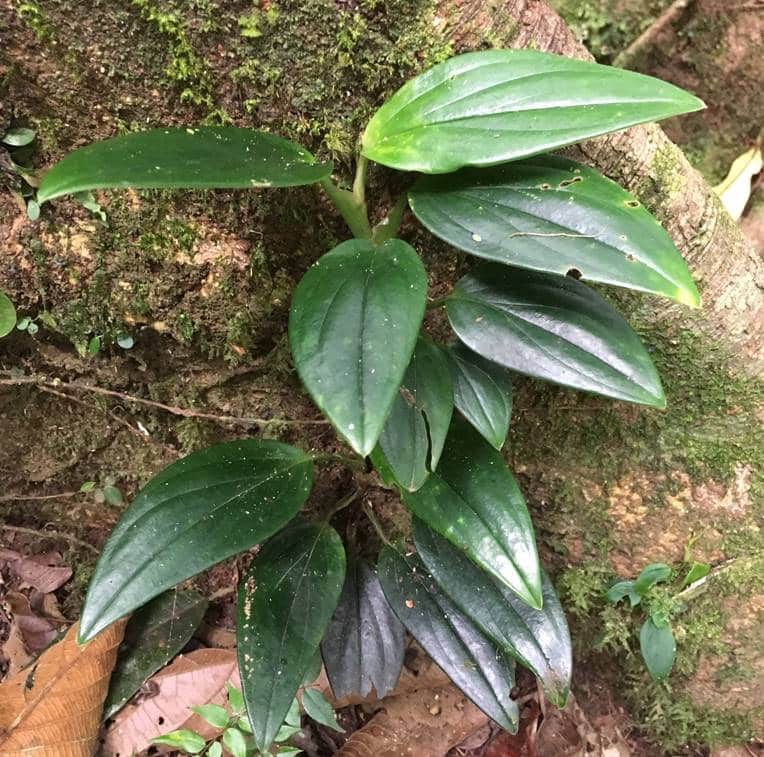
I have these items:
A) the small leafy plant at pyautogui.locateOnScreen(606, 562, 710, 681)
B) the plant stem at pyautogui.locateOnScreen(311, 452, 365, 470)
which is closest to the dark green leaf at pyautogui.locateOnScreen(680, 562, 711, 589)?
the small leafy plant at pyautogui.locateOnScreen(606, 562, 710, 681)

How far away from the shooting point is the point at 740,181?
1754 millimetres

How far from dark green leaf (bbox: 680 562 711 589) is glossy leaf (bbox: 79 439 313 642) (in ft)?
2.35

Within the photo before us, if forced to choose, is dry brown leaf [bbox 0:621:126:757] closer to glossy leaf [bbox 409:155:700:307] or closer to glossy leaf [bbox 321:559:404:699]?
glossy leaf [bbox 321:559:404:699]

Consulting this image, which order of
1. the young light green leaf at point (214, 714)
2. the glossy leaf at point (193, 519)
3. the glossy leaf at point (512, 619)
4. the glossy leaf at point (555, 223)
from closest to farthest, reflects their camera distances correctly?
the glossy leaf at point (555, 223)
the glossy leaf at point (193, 519)
the glossy leaf at point (512, 619)
the young light green leaf at point (214, 714)

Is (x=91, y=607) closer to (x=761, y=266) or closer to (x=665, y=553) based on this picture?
(x=665, y=553)

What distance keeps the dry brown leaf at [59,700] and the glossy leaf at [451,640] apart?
0.52m

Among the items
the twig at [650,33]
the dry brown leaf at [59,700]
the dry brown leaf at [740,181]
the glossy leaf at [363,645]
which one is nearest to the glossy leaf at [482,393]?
the glossy leaf at [363,645]

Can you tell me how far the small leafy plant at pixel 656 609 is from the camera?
1.16 metres

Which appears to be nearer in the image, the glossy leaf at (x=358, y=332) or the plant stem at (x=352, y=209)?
the glossy leaf at (x=358, y=332)

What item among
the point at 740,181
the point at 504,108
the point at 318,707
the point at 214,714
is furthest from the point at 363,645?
the point at 740,181

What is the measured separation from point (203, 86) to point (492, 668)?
0.93 meters

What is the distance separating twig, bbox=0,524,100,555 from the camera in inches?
50.5

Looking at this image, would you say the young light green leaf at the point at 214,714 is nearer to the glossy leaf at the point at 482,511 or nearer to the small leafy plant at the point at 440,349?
the small leafy plant at the point at 440,349

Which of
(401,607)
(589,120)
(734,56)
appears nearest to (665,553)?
(401,607)
